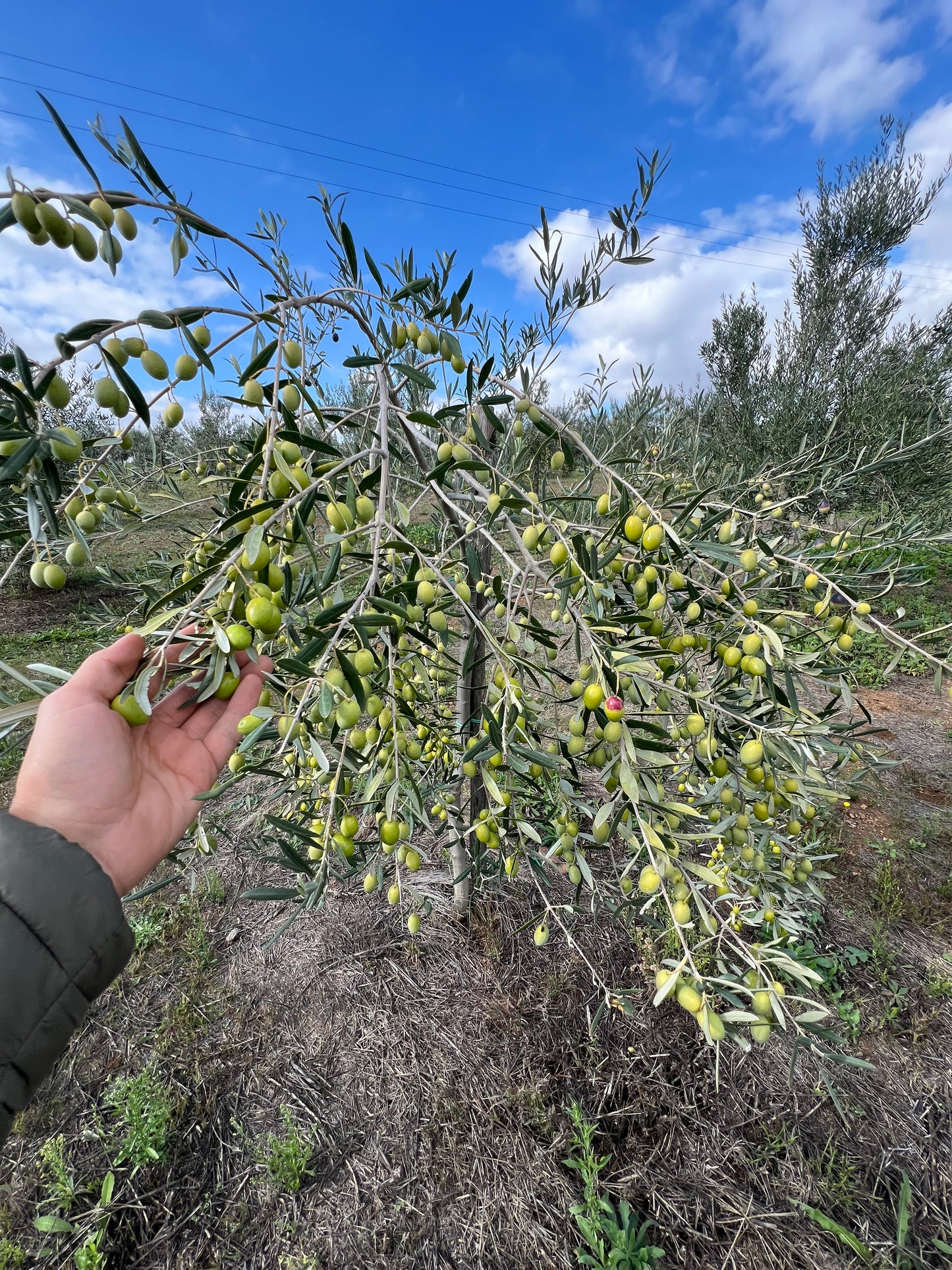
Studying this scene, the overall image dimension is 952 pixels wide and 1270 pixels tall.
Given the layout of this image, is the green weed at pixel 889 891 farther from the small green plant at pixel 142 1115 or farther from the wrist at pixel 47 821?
the wrist at pixel 47 821

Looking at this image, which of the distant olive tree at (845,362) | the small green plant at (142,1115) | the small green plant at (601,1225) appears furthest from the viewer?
the distant olive tree at (845,362)

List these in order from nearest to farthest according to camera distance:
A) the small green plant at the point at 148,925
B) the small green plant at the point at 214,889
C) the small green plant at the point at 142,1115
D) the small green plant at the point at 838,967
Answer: the small green plant at the point at 142,1115, the small green plant at the point at 838,967, the small green plant at the point at 148,925, the small green plant at the point at 214,889

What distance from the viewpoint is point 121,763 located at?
1201 mm

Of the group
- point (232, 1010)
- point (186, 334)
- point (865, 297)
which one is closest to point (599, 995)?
point (232, 1010)

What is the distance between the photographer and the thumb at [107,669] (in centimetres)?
103

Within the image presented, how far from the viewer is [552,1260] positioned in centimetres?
164

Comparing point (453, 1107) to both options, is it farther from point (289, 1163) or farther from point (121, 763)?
point (121, 763)

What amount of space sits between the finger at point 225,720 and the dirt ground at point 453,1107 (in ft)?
0.86

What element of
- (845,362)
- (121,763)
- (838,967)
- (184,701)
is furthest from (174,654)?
(845,362)

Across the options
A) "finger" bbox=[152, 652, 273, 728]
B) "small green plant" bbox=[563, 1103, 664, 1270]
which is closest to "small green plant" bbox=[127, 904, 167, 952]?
"finger" bbox=[152, 652, 273, 728]

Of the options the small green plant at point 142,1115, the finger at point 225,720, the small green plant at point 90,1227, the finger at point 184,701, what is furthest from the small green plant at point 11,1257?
the finger at point 184,701

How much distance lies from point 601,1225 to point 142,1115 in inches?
61.8

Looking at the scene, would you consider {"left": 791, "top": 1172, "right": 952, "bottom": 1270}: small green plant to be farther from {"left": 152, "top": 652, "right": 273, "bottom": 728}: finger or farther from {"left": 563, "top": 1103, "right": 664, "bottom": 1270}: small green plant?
{"left": 152, "top": 652, "right": 273, "bottom": 728}: finger

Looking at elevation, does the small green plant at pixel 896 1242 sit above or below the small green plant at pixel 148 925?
above
